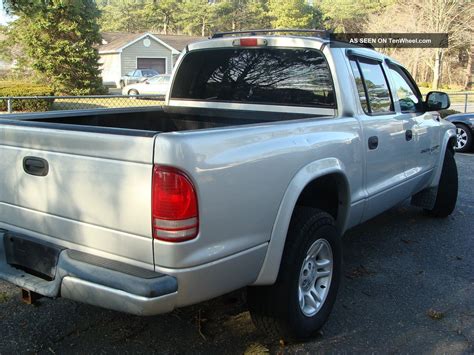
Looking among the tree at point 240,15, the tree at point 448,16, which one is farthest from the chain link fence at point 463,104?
the tree at point 240,15

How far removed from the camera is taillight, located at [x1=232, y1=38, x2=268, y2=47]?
13.5ft

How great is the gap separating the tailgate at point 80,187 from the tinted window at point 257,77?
77.5 inches

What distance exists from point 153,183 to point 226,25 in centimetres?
7579

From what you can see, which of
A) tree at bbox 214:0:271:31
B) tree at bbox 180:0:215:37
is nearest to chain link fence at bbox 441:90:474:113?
tree at bbox 214:0:271:31

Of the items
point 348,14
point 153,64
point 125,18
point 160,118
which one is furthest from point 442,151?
point 125,18

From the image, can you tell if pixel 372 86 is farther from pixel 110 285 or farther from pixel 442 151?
pixel 110 285

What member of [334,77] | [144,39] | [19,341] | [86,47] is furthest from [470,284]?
[144,39]

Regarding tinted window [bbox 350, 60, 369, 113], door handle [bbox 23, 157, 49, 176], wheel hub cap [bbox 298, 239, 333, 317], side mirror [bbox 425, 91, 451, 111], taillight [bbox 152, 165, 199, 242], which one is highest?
tinted window [bbox 350, 60, 369, 113]

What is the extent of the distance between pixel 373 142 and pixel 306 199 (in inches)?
31.3

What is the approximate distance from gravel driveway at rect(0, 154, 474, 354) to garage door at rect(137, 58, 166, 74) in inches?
1705

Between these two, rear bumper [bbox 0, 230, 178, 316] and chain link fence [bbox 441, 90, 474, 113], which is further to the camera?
chain link fence [bbox 441, 90, 474, 113]

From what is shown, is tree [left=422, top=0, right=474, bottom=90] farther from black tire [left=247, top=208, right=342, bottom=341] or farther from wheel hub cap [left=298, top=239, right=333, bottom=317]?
black tire [left=247, top=208, right=342, bottom=341]

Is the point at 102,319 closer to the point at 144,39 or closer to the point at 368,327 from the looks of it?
the point at 368,327

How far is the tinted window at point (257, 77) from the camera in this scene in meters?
3.97
